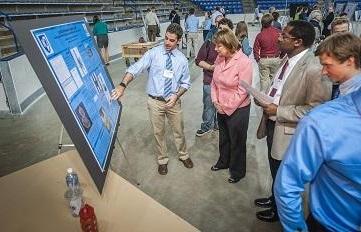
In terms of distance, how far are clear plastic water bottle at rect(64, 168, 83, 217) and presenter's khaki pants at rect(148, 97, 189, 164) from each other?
163 centimetres

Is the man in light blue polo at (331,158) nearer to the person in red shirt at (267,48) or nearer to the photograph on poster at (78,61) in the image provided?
the photograph on poster at (78,61)

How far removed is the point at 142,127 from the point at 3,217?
327 cm

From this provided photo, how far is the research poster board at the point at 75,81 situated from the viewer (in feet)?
3.76

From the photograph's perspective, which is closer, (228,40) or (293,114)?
(293,114)

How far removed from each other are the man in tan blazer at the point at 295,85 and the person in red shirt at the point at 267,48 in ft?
8.68

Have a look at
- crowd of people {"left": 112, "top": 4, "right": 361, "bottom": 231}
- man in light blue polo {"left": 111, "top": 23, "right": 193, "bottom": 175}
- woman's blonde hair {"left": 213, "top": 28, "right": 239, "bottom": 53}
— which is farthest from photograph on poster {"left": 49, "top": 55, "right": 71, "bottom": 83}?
woman's blonde hair {"left": 213, "top": 28, "right": 239, "bottom": 53}

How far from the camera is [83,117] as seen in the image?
4.46 feet

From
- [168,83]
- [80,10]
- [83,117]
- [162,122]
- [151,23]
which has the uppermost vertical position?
[80,10]

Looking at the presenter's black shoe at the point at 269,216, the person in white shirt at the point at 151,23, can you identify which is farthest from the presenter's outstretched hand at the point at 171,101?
the person in white shirt at the point at 151,23

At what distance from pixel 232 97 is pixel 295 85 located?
96 cm

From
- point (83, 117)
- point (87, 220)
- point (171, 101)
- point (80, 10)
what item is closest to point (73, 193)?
point (87, 220)

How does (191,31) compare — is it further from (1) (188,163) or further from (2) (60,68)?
(2) (60,68)

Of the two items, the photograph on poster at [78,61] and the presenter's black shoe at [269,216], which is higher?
the photograph on poster at [78,61]

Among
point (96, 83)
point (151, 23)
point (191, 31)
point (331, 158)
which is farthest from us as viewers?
point (151, 23)
